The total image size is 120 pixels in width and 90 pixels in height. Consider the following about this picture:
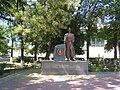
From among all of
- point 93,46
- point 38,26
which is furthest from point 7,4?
point 93,46

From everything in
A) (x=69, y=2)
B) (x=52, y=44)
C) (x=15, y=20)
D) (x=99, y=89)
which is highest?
(x=69, y=2)

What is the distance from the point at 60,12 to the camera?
1051 inches

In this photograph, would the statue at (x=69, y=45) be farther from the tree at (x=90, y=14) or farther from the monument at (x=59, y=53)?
the tree at (x=90, y=14)

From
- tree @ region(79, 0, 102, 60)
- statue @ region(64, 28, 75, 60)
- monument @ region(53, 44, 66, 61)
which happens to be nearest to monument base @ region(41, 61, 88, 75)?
monument @ region(53, 44, 66, 61)

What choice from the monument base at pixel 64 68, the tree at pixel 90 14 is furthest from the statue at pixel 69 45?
the tree at pixel 90 14

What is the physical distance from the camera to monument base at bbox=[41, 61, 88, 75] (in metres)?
19.7

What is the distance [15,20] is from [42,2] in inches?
129

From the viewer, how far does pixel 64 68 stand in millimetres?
19734

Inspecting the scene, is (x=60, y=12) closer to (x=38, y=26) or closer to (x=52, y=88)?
(x=38, y=26)

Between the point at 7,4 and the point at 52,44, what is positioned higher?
the point at 7,4

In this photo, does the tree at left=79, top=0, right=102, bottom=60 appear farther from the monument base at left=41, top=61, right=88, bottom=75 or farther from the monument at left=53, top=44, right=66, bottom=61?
the monument base at left=41, top=61, right=88, bottom=75

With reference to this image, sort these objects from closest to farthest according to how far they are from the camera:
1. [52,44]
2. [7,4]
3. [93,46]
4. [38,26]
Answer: [7,4], [38,26], [52,44], [93,46]

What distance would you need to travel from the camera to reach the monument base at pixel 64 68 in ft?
64.5

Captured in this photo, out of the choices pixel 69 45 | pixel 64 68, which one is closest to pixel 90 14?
pixel 69 45
